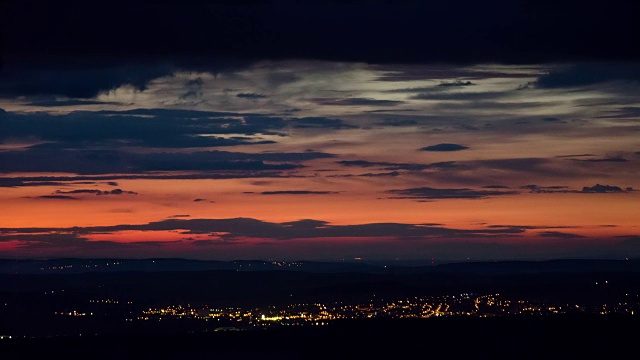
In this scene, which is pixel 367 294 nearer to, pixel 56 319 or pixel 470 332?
pixel 56 319

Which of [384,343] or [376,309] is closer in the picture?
[384,343]

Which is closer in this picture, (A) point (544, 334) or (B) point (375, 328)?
(A) point (544, 334)

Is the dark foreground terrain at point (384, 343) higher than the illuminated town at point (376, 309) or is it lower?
higher

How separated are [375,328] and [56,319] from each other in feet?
435

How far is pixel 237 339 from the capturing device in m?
37.7

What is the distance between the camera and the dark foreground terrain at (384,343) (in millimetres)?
34719

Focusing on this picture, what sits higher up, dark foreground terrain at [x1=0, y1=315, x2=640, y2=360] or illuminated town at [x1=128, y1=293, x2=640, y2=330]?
dark foreground terrain at [x1=0, y1=315, x2=640, y2=360]

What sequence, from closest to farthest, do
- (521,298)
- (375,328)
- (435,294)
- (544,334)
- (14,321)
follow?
(544,334) < (375,328) < (14,321) < (521,298) < (435,294)

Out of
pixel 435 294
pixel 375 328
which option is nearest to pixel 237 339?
pixel 375 328

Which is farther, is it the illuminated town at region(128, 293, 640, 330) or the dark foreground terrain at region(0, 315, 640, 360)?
the illuminated town at region(128, 293, 640, 330)

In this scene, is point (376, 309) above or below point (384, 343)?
below

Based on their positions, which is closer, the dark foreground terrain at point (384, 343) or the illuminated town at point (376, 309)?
the dark foreground terrain at point (384, 343)

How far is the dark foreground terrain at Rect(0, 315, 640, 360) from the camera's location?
34.7 meters

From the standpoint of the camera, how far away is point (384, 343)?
36.5 m
